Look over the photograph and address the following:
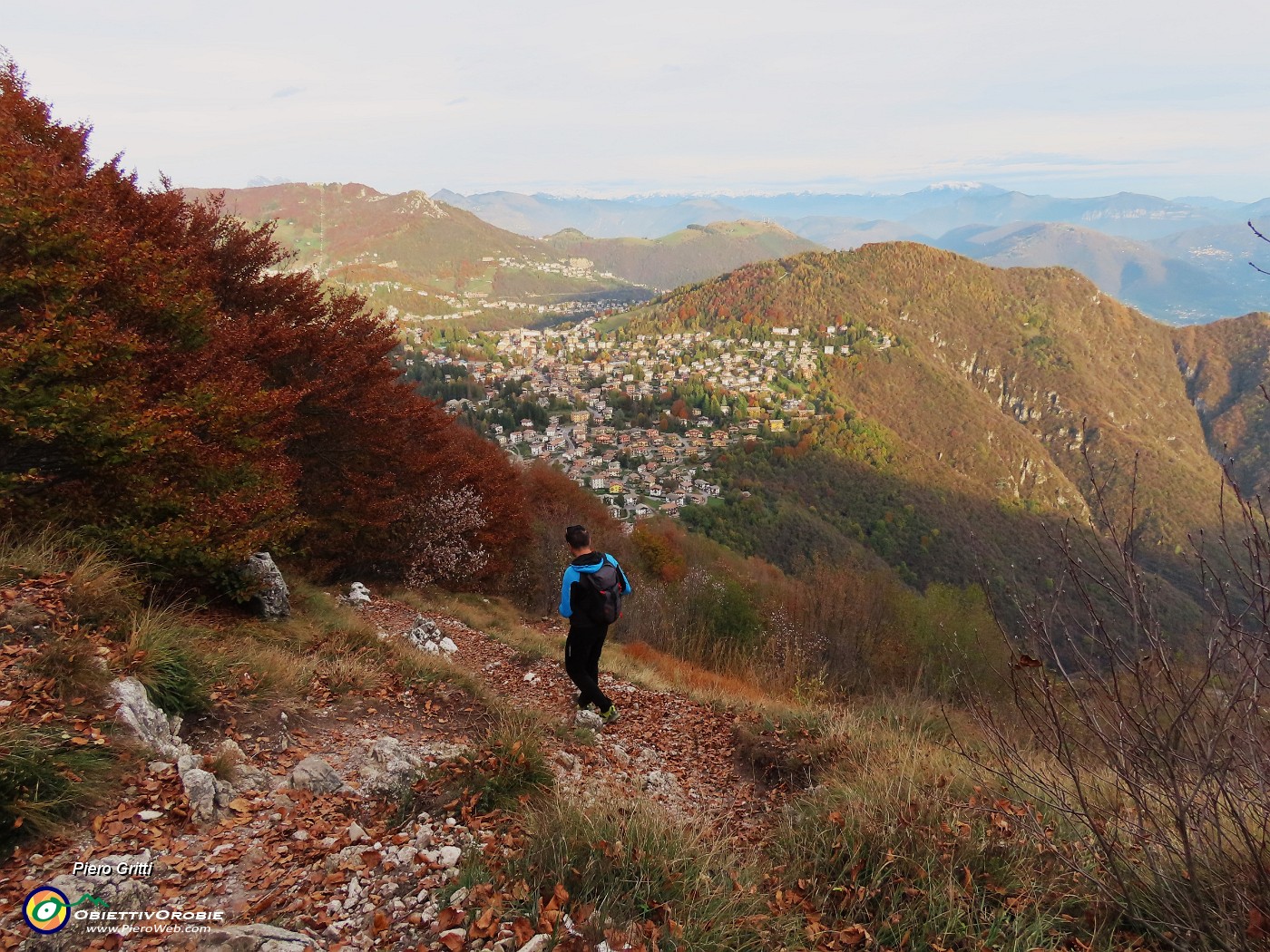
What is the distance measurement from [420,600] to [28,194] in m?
8.41

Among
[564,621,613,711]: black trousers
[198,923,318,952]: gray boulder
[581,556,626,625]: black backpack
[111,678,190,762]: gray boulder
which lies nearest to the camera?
[198,923,318,952]: gray boulder

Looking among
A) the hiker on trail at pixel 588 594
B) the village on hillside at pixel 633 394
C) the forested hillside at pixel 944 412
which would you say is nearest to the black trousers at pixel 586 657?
the hiker on trail at pixel 588 594

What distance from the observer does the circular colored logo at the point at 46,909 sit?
8.27 feet

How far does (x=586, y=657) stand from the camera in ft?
20.0

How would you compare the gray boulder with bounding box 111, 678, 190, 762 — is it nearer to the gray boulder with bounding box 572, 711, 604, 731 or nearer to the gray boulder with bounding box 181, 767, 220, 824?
the gray boulder with bounding box 181, 767, 220, 824

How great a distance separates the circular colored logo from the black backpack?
3697mm

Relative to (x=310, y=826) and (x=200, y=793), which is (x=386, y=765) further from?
(x=200, y=793)

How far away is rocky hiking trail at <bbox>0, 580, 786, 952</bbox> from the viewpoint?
2.63 metres

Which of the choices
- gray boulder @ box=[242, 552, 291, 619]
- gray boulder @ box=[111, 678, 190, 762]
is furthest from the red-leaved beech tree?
gray boulder @ box=[111, 678, 190, 762]

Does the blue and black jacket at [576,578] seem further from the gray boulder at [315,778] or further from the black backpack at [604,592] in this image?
the gray boulder at [315,778]

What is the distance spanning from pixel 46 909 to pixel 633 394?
111 m

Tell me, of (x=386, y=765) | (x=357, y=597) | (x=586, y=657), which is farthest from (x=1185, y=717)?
(x=357, y=597)

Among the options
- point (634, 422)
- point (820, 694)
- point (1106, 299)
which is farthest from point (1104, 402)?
point (820, 694)

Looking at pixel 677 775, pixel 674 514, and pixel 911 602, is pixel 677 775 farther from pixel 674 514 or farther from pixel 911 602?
pixel 674 514
